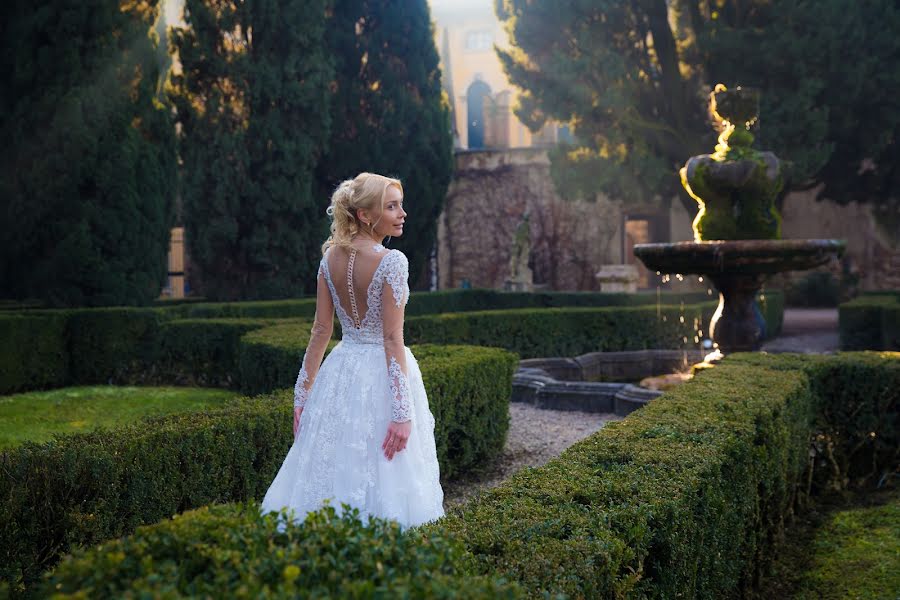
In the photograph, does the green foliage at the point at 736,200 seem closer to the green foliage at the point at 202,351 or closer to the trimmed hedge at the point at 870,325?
the trimmed hedge at the point at 870,325

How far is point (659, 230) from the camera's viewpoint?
23.3m

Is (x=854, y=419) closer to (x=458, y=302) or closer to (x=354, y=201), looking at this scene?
(x=354, y=201)

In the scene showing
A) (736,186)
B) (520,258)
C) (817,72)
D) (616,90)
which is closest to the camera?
(736,186)

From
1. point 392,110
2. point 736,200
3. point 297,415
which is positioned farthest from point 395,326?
point 392,110

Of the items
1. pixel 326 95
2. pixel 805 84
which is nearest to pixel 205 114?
pixel 326 95

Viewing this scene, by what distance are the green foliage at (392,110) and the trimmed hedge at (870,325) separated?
28.3 feet

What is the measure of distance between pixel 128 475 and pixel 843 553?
348 centimetres

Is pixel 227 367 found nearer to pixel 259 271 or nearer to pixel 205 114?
pixel 259 271

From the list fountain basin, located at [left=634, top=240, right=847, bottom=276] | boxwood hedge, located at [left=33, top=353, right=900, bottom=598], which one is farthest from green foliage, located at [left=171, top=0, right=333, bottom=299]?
boxwood hedge, located at [left=33, top=353, right=900, bottom=598]

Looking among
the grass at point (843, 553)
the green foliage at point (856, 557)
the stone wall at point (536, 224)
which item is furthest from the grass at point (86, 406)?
the stone wall at point (536, 224)

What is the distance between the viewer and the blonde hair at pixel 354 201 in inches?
107

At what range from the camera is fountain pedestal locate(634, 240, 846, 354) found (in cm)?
658

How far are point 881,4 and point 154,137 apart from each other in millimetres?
12909

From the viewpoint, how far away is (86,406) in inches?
294
